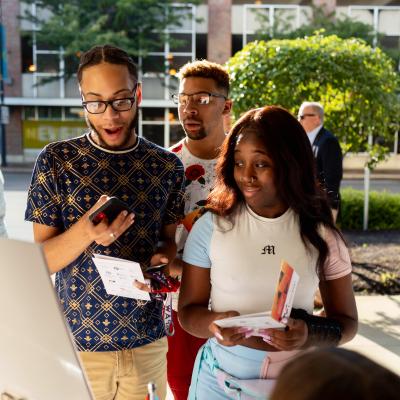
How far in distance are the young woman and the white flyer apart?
0.18 m

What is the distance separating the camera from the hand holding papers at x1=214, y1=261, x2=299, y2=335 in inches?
57.5

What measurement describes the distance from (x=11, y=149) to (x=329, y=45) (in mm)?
20620

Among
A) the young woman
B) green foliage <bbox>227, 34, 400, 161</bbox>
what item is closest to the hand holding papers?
the young woman

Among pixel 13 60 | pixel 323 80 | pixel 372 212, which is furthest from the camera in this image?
pixel 13 60

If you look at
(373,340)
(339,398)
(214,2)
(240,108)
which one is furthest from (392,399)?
(214,2)

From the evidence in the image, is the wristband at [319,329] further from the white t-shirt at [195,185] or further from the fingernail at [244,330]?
the white t-shirt at [195,185]

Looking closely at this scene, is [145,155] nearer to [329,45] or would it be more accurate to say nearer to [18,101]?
[329,45]

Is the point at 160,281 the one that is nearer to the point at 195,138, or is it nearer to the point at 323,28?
the point at 195,138

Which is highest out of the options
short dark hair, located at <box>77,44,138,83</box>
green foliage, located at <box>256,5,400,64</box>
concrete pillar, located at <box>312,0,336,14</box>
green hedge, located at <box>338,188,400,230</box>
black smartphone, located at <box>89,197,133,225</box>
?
concrete pillar, located at <box>312,0,336,14</box>

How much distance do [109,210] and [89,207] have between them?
225 millimetres

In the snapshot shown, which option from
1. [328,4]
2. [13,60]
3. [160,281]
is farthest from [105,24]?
[160,281]

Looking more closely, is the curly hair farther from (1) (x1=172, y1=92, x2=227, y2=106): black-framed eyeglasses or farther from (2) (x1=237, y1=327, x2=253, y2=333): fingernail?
(1) (x1=172, y1=92, x2=227, y2=106): black-framed eyeglasses

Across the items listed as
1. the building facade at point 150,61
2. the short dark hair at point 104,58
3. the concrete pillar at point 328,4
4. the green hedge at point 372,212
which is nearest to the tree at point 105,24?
the building facade at point 150,61

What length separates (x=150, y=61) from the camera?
2311cm
